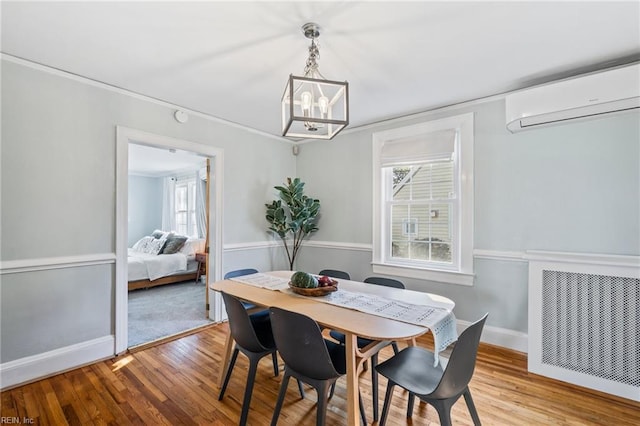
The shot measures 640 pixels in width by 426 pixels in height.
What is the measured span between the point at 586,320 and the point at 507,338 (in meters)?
0.72

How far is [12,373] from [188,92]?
8.93 feet

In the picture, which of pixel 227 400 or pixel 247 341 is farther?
pixel 227 400

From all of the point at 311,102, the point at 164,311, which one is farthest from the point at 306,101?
the point at 164,311

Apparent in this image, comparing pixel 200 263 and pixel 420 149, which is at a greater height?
pixel 420 149

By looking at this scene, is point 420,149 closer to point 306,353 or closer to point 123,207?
point 306,353

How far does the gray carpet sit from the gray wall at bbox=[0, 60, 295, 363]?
2.08 feet

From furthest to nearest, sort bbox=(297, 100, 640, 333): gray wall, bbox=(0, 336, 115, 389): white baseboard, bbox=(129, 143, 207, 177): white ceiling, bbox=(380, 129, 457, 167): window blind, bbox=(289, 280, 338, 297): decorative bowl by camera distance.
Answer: bbox=(129, 143, 207, 177): white ceiling
bbox=(380, 129, 457, 167): window blind
bbox=(297, 100, 640, 333): gray wall
bbox=(0, 336, 115, 389): white baseboard
bbox=(289, 280, 338, 297): decorative bowl

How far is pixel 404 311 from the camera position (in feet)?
5.51

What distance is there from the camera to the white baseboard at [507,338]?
269 centimetres

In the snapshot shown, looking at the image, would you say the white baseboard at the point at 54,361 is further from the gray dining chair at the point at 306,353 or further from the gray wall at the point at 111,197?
the gray dining chair at the point at 306,353

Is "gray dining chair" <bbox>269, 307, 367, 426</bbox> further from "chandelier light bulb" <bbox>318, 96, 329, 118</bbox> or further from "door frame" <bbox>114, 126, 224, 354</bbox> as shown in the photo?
"door frame" <bbox>114, 126, 224, 354</bbox>

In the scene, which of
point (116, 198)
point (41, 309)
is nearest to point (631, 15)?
point (116, 198)

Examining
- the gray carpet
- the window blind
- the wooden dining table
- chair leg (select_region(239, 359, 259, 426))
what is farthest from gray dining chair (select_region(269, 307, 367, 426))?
the window blind

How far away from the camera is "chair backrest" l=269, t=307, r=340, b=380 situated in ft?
4.69
